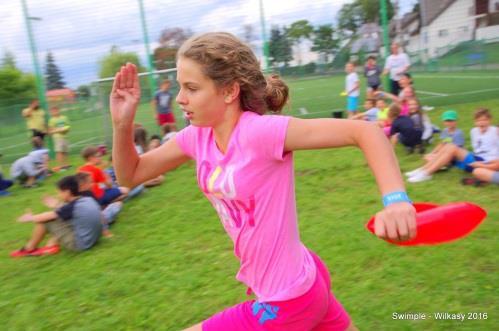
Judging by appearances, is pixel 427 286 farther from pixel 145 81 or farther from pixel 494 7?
pixel 494 7

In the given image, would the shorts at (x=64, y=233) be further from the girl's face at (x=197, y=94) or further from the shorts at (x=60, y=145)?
the shorts at (x=60, y=145)

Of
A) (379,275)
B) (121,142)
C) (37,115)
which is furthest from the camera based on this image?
(37,115)

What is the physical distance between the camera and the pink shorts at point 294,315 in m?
2.04

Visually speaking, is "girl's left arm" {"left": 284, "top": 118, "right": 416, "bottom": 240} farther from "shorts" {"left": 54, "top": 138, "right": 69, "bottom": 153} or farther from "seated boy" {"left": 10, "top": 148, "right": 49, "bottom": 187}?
"shorts" {"left": 54, "top": 138, "right": 69, "bottom": 153}

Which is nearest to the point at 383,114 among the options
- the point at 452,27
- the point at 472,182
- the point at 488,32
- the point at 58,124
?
the point at 472,182

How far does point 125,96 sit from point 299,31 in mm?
14845

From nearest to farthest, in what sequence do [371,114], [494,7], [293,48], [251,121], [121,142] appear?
[251,121] → [121,142] → [371,114] → [293,48] → [494,7]

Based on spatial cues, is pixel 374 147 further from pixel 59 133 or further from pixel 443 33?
pixel 443 33

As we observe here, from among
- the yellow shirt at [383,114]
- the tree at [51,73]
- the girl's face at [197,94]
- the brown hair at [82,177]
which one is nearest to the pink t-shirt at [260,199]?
the girl's face at [197,94]

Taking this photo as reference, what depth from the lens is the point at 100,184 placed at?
25.1 feet

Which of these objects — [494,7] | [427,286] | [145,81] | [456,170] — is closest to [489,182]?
[456,170]

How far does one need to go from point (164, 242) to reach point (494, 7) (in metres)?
17.6

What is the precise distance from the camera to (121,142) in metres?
2.19

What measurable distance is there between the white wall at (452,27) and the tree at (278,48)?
6.06 metres
